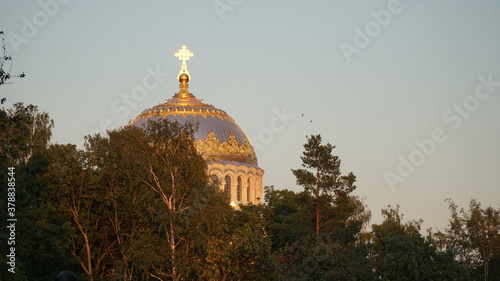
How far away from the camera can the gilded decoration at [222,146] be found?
92.0 m

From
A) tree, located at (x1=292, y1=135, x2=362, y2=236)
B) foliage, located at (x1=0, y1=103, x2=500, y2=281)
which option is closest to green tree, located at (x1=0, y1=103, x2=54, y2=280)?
foliage, located at (x1=0, y1=103, x2=500, y2=281)

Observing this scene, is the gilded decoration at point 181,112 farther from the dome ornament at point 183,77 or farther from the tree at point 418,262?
the tree at point 418,262

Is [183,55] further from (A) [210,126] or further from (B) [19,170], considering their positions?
(B) [19,170]

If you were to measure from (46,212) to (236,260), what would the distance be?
10432 millimetres

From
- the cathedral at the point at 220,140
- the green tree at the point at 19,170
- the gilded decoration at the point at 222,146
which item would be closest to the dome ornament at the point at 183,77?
the cathedral at the point at 220,140

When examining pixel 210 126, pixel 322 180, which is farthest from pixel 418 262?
pixel 210 126

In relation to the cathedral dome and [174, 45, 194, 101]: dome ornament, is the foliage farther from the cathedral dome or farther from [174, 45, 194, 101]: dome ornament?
[174, 45, 194, 101]: dome ornament

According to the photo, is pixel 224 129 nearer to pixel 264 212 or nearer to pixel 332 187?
pixel 264 212

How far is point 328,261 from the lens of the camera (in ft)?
200

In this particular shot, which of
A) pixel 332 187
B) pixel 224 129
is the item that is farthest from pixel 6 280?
pixel 224 129

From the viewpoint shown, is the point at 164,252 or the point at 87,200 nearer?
the point at 164,252

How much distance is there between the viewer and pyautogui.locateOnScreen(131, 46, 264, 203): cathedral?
9238 cm

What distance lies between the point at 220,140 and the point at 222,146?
632 millimetres

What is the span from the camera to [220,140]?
93.3m
